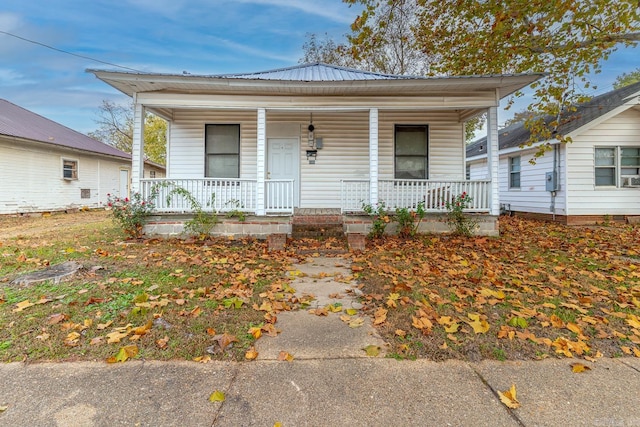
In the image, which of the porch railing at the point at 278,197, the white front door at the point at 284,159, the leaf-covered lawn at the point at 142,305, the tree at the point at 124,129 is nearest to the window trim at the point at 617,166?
the white front door at the point at 284,159

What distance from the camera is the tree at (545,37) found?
6801 millimetres

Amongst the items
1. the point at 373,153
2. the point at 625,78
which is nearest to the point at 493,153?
the point at 373,153

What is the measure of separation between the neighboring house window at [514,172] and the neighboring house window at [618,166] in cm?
284

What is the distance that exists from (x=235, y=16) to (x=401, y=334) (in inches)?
539

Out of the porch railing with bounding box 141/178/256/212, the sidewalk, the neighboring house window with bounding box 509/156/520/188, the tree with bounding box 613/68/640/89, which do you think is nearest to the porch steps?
the porch railing with bounding box 141/178/256/212

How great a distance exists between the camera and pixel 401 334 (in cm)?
264

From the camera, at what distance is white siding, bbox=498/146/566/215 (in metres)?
10.5

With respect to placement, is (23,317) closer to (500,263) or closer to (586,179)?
(500,263)

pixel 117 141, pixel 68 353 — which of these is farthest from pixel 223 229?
pixel 117 141

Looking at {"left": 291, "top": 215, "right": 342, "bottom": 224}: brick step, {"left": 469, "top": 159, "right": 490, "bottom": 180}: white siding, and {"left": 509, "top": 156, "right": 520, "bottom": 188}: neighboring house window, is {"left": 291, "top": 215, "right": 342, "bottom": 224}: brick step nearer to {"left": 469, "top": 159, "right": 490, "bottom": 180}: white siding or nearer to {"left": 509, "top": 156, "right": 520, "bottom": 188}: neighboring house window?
{"left": 509, "top": 156, "right": 520, "bottom": 188}: neighboring house window

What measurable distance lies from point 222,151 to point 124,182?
1372cm

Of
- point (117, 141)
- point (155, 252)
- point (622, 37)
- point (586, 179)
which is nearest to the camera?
point (155, 252)

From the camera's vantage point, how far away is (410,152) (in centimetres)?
886

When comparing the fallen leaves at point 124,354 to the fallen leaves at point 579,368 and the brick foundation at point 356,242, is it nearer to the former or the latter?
the fallen leaves at point 579,368
